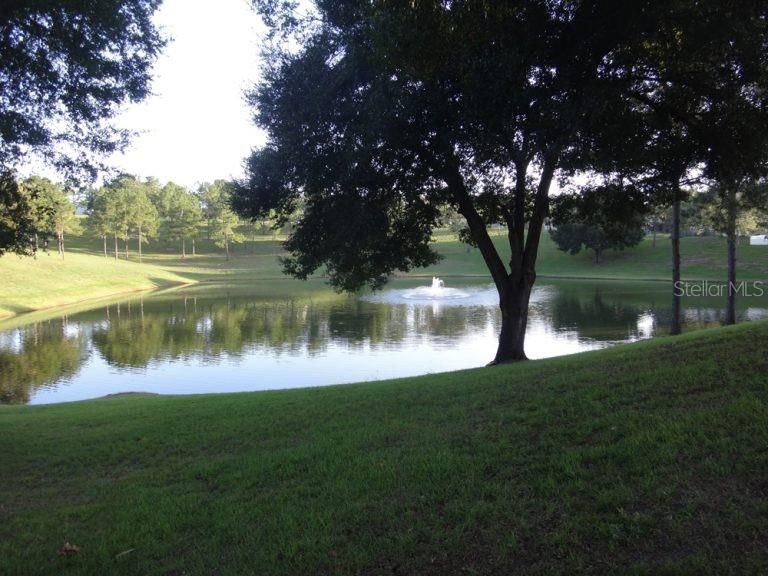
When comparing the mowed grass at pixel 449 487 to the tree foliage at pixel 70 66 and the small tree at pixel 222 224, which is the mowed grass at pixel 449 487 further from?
the small tree at pixel 222 224

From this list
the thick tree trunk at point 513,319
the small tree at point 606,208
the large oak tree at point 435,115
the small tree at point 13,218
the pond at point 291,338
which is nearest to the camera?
the large oak tree at point 435,115

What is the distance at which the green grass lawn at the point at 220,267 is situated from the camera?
155ft

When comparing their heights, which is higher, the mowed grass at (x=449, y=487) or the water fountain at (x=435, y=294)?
the mowed grass at (x=449, y=487)

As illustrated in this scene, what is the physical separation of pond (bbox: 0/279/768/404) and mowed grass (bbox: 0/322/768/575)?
38.1 ft

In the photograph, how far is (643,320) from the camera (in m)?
30.7

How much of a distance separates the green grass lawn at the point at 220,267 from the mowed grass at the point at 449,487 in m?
39.1

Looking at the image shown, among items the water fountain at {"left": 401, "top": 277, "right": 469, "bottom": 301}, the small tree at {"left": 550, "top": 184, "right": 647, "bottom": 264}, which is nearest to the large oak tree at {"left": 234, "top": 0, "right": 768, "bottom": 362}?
the small tree at {"left": 550, "top": 184, "right": 647, "bottom": 264}

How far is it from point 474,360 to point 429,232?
7.39m

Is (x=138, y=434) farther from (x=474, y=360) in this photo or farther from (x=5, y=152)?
(x=474, y=360)

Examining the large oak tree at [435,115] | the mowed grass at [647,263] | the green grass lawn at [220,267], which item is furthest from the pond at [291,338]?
the mowed grass at [647,263]

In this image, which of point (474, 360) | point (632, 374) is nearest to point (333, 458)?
point (632, 374)

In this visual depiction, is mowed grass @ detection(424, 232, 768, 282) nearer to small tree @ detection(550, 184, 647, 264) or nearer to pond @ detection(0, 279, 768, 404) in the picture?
pond @ detection(0, 279, 768, 404)

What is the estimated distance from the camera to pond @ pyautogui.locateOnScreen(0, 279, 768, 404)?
19.9 metres

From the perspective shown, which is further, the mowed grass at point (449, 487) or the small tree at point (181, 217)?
the small tree at point (181, 217)
